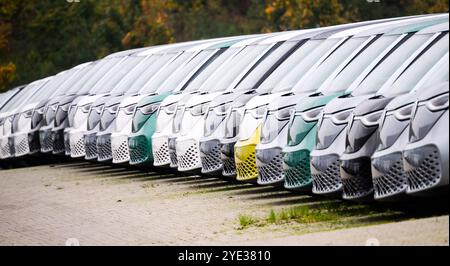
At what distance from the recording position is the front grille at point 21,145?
71.5 feet

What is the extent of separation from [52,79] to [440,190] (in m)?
16.0

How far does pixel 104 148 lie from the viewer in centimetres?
1792

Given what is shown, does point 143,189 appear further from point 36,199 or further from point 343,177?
point 343,177

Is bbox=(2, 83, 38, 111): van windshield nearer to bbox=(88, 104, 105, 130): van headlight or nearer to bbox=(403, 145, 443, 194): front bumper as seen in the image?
bbox=(88, 104, 105, 130): van headlight

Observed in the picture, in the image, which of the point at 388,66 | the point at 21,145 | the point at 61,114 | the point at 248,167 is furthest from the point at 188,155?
the point at 21,145

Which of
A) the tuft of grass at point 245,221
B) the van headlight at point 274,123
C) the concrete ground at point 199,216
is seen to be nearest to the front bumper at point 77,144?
the concrete ground at point 199,216

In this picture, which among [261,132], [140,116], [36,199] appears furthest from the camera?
[140,116]

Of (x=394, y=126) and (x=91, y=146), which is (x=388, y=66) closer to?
(x=394, y=126)

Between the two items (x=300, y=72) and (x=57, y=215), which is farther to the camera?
(x=300, y=72)

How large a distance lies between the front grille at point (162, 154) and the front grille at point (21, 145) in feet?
20.8

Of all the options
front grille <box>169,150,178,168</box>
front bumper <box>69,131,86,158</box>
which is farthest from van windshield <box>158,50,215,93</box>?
front grille <box>169,150,178,168</box>

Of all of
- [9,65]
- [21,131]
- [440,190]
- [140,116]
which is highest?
[440,190]

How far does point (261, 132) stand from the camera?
510 inches

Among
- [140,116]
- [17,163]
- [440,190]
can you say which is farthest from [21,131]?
[440,190]
